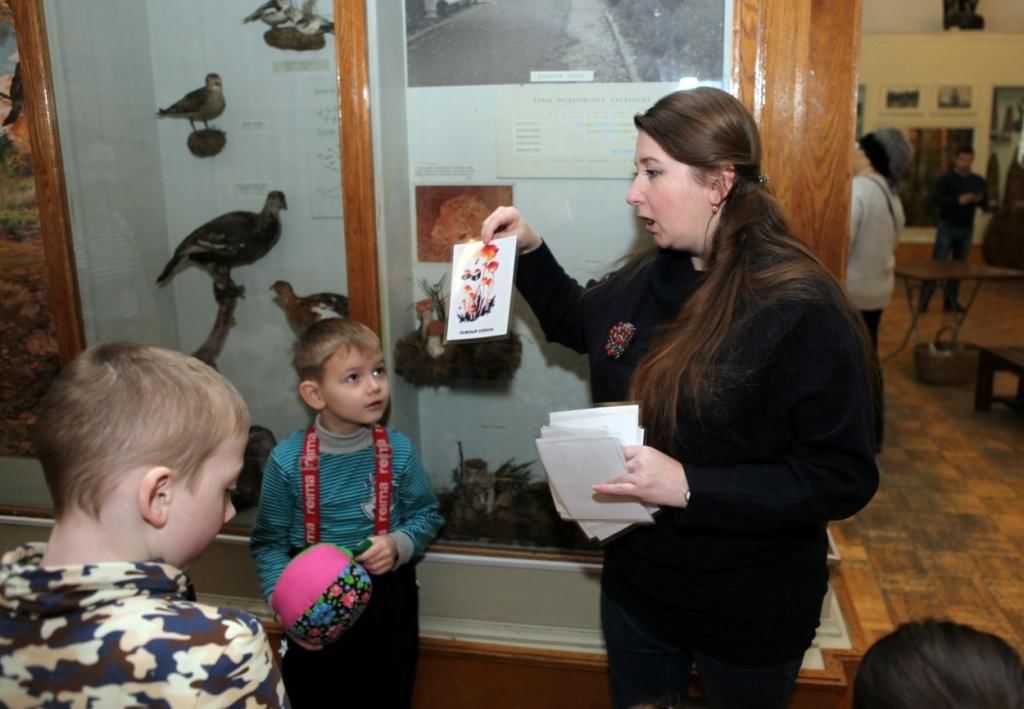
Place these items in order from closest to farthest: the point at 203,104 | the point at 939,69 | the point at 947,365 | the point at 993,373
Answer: the point at 203,104 → the point at 993,373 → the point at 947,365 → the point at 939,69

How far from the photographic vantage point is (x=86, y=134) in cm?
300

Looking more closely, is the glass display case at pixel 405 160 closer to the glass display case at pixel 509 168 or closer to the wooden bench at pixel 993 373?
the glass display case at pixel 509 168

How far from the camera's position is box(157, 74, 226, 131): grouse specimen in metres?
2.85

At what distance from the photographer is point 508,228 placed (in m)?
2.15

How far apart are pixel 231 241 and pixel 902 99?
1092 centimetres

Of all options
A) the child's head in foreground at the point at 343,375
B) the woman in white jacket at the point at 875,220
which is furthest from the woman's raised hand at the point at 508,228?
the woman in white jacket at the point at 875,220

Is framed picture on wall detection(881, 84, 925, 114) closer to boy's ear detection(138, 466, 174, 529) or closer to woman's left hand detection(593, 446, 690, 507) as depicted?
woman's left hand detection(593, 446, 690, 507)

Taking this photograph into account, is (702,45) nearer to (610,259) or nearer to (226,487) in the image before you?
(610,259)

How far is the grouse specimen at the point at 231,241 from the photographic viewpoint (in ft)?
9.48

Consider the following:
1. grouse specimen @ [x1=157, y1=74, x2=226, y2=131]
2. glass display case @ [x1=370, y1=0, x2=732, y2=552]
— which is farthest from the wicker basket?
grouse specimen @ [x1=157, y1=74, x2=226, y2=131]

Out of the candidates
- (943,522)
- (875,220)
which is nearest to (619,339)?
(943,522)

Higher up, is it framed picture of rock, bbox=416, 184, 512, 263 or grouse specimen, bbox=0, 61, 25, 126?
grouse specimen, bbox=0, 61, 25, 126

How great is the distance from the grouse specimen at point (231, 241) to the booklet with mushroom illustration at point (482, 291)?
1.03 meters

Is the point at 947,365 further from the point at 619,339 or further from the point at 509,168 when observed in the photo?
the point at 619,339
